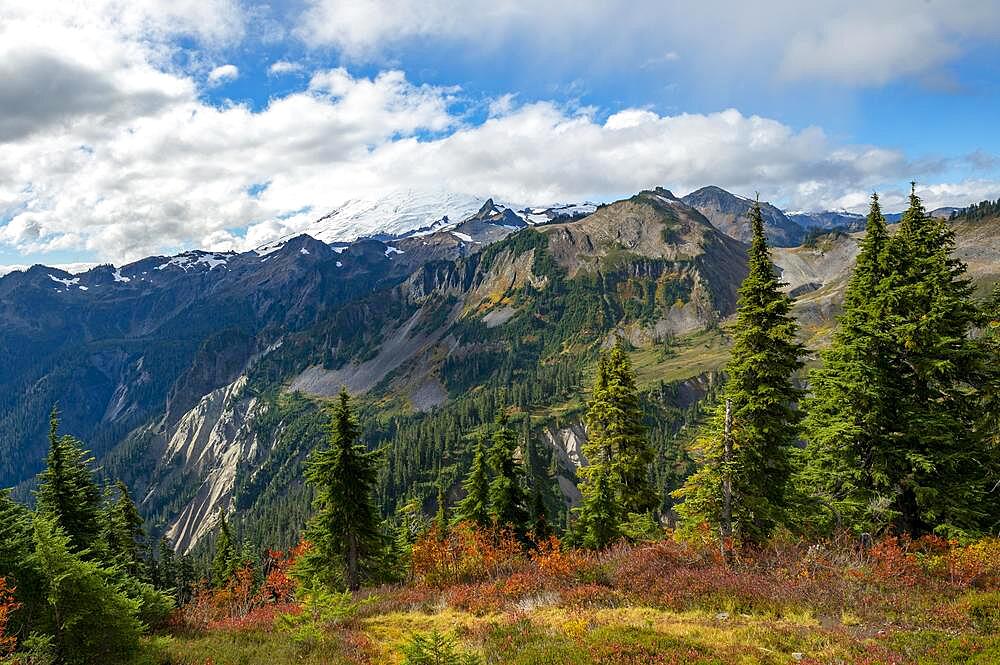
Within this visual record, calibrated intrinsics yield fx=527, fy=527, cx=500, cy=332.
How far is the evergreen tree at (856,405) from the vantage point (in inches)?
826

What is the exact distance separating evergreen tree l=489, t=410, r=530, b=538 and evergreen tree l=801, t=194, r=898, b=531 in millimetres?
19598

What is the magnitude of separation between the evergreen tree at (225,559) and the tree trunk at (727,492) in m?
56.5

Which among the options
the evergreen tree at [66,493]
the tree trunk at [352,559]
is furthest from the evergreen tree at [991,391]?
the evergreen tree at [66,493]

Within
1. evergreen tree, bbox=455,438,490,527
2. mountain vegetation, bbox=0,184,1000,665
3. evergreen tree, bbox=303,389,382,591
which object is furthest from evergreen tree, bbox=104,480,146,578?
evergreen tree, bbox=455,438,490,527

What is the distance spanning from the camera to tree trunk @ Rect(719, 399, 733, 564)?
20203mm

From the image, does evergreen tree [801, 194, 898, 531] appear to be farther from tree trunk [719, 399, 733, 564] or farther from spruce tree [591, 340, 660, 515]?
spruce tree [591, 340, 660, 515]

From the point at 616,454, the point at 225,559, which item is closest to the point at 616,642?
the point at 616,454

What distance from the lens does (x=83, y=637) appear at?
14281mm

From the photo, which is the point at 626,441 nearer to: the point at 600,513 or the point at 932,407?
the point at 600,513

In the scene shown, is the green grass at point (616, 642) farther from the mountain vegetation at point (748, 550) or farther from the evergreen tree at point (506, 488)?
the evergreen tree at point (506, 488)

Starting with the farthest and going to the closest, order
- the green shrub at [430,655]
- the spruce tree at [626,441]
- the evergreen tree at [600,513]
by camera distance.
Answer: the spruce tree at [626,441], the evergreen tree at [600,513], the green shrub at [430,655]

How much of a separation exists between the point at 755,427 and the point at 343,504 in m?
23.0

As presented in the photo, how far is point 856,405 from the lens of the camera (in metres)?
21.4

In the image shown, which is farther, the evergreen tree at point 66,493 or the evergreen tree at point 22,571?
the evergreen tree at point 66,493
